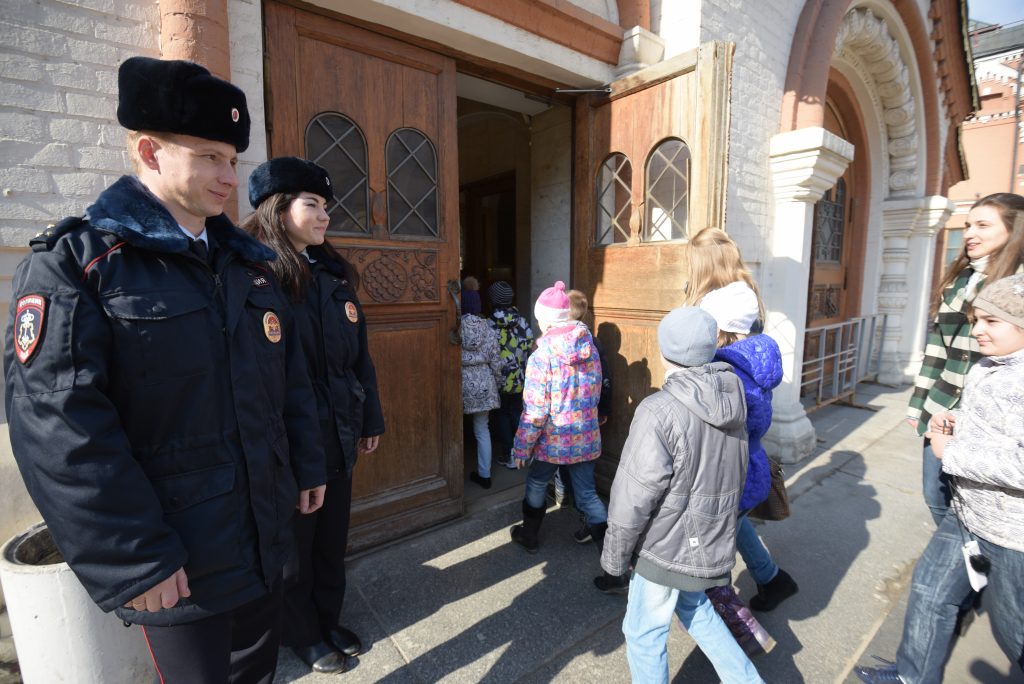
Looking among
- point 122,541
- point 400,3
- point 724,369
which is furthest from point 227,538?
point 400,3

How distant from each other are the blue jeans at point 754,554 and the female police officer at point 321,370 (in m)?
1.81

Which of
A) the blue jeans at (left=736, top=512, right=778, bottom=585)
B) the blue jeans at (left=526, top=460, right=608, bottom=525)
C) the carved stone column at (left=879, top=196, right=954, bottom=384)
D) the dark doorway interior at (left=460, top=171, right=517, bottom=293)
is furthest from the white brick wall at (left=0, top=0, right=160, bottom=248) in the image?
the carved stone column at (left=879, top=196, right=954, bottom=384)

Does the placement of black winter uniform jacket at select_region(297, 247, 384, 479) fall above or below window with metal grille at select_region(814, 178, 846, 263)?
below

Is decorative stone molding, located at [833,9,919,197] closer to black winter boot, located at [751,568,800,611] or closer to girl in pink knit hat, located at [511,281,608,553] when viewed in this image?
girl in pink knit hat, located at [511,281,608,553]

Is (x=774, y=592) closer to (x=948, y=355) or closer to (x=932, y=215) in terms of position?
(x=948, y=355)

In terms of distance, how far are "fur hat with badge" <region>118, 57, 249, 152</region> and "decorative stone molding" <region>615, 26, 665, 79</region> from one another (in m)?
3.04

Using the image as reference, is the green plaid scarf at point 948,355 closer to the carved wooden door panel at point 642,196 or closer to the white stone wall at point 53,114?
the carved wooden door panel at point 642,196

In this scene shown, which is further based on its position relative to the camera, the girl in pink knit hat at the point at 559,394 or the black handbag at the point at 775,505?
the girl in pink knit hat at the point at 559,394

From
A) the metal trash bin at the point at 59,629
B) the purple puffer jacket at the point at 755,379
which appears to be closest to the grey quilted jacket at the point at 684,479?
the purple puffer jacket at the point at 755,379

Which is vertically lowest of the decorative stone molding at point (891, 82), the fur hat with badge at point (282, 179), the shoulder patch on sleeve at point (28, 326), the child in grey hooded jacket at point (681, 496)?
the child in grey hooded jacket at point (681, 496)

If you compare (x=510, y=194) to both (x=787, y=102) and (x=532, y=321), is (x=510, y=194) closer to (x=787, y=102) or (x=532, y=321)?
(x=532, y=321)

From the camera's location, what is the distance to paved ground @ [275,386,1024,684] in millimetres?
2117

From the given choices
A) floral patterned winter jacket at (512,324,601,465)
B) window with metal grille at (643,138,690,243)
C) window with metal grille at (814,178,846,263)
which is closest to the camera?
floral patterned winter jacket at (512,324,601,465)

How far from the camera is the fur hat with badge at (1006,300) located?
1586mm
